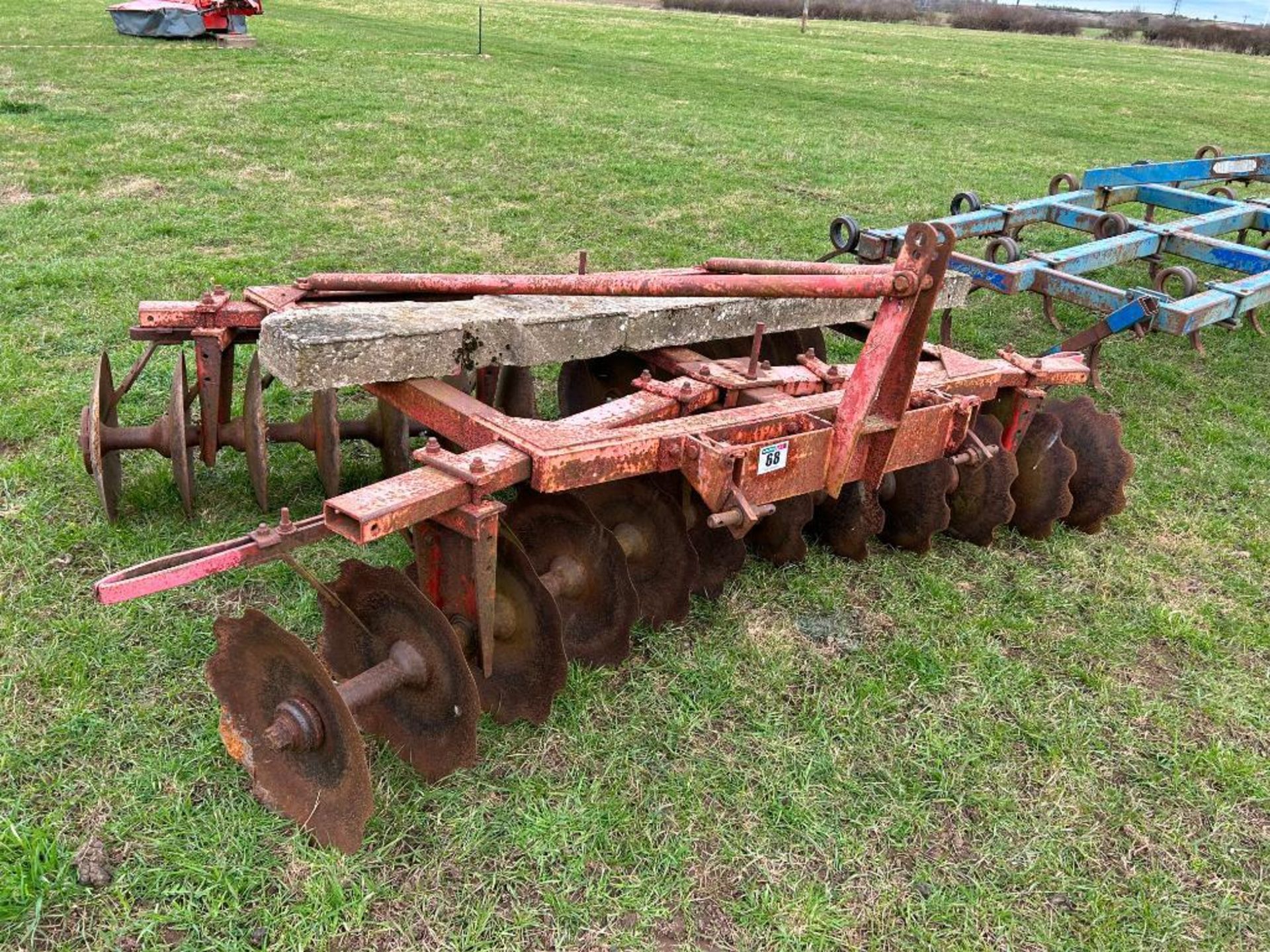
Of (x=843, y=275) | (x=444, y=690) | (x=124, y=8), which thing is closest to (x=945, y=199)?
(x=843, y=275)

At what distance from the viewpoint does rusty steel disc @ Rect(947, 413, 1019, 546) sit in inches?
143

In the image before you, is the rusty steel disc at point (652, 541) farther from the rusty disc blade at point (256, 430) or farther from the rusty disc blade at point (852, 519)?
the rusty disc blade at point (256, 430)

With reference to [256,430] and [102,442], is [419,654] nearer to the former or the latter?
[256,430]

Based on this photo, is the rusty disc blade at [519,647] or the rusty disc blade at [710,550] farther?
the rusty disc blade at [710,550]

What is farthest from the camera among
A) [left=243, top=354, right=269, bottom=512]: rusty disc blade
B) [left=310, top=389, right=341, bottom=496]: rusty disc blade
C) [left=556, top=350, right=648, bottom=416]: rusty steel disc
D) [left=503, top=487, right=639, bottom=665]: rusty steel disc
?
[left=556, top=350, right=648, bottom=416]: rusty steel disc

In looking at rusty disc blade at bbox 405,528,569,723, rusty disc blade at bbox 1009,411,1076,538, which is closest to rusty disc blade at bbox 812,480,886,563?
rusty disc blade at bbox 1009,411,1076,538

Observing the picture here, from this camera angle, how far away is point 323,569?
3.37 metres

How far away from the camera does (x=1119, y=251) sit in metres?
5.02

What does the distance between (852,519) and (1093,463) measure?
1068 mm

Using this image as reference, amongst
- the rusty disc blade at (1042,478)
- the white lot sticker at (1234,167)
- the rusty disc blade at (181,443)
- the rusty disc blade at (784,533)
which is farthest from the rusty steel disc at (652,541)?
the white lot sticker at (1234,167)

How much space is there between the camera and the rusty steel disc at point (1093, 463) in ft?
12.6

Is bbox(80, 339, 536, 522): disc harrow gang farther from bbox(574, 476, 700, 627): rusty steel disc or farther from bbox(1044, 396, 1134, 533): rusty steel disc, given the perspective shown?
bbox(1044, 396, 1134, 533): rusty steel disc

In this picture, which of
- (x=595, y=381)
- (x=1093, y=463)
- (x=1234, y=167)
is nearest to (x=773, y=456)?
(x=595, y=381)

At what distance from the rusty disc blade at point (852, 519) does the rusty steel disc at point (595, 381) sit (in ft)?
2.88
